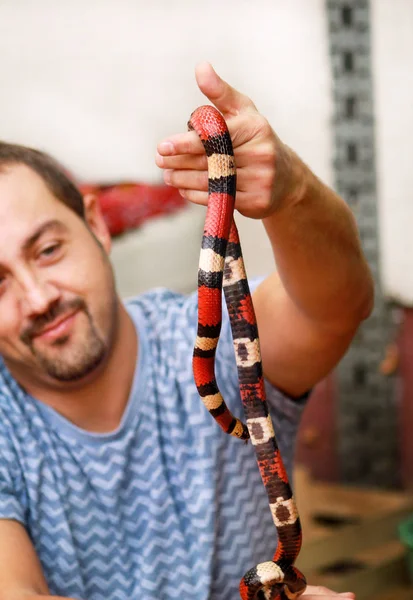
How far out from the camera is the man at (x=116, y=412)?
1.46 metres

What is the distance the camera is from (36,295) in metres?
1.46

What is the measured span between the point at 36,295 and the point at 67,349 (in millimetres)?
127

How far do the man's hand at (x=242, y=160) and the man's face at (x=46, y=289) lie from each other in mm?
541

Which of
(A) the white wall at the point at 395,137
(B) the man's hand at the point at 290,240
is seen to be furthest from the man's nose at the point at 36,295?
(A) the white wall at the point at 395,137

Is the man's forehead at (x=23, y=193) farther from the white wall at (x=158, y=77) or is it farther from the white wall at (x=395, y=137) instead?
the white wall at (x=395, y=137)

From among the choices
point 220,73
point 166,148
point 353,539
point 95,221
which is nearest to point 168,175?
point 166,148

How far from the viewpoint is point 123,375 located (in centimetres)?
164

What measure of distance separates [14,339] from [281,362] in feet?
1.70

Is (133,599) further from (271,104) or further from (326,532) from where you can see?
(271,104)

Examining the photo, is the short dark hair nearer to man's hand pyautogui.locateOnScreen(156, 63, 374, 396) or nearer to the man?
the man

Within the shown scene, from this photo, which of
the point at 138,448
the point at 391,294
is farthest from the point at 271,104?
the point at 138,448

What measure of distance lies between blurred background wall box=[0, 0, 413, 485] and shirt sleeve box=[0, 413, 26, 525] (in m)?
1.40

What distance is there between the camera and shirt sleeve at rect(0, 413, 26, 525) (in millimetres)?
1396

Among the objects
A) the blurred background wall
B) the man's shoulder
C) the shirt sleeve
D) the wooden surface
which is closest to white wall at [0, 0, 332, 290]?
the blurred background wall
